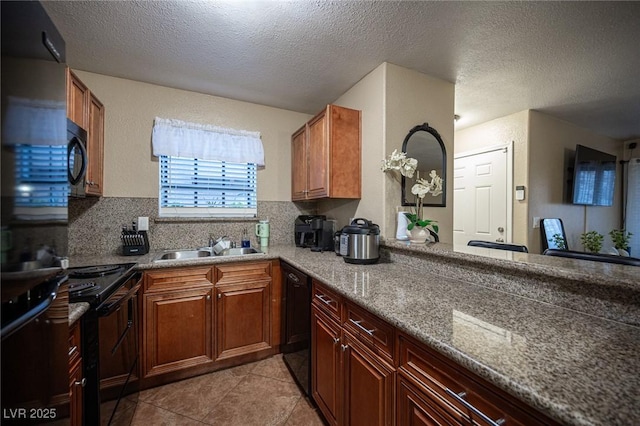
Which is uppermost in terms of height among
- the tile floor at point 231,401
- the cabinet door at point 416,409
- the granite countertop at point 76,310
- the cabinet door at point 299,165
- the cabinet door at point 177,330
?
the cabinet door at point 299,165

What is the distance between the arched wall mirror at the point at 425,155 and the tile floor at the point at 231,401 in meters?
1.66

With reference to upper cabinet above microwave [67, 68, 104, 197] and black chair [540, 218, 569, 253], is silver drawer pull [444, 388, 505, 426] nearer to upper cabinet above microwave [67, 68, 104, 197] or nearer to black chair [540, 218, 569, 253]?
upper cabinet above microwave [67, 68, 104, 197]

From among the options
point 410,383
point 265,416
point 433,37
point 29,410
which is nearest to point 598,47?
point 433,37

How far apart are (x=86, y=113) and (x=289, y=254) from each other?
1.86 metres

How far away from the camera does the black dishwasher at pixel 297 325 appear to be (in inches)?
65.8

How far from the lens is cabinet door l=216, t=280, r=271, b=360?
2008 millimetres

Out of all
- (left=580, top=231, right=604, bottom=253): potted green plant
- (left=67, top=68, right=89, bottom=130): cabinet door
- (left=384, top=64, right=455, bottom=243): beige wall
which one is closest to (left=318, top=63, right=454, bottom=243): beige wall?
(left=384, top=64, right=455, bottom=243): beige wall

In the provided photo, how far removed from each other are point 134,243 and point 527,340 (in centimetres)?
259

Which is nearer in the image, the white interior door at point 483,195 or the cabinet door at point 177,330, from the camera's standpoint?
the cabinet door at point 177,330

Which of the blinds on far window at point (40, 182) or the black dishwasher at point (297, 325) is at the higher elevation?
the blinds on far window at point (40, 182)

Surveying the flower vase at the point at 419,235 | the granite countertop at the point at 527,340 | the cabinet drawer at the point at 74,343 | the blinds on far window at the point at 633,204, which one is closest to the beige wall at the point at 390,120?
the flower vase at the point at 419,235

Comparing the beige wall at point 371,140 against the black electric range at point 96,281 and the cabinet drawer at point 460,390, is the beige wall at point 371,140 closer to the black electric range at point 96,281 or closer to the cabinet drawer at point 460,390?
the cabinet drawer at point 460,390

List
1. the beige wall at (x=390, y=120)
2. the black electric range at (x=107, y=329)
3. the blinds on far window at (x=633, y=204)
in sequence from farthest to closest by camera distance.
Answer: the blinds on far window at (x=633, y=204) < the beige wall at (x=390, y=120) < the black electric range at (x=107, y=329)

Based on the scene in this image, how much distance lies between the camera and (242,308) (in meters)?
2.08
